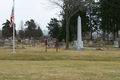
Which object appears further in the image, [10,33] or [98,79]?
[10,33]

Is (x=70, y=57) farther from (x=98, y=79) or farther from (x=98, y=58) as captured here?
(x=98, y=79)

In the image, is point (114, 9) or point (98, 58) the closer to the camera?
point (98, 58)

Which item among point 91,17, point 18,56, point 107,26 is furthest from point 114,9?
point 18,56

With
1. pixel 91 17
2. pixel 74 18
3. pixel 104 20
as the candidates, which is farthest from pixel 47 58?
pixel 91 17

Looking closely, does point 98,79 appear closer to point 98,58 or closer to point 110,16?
point 98,58

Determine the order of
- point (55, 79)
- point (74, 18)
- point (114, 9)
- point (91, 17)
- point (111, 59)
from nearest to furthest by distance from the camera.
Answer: point (55, 79), point (111, 59), point (114, 9), point (74, 18), point (91, 17)

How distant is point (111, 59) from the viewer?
13.3 m

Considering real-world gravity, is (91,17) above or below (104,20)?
above

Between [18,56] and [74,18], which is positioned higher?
[74,18]

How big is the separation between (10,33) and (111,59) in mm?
49664

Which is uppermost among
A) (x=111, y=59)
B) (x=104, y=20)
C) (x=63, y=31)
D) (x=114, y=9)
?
(x=114, y=9)

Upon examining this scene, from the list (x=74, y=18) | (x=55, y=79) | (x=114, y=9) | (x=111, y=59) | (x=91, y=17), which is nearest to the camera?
(x=55, y=79)

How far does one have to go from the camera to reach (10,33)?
57.2 metres

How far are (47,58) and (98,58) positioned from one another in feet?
14.5
